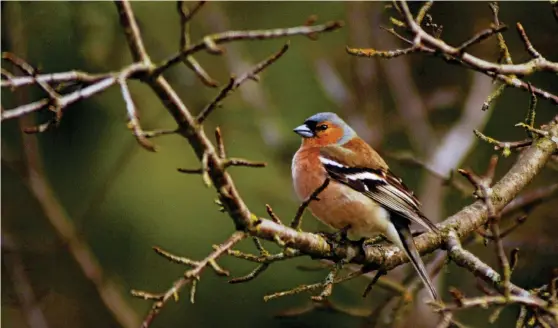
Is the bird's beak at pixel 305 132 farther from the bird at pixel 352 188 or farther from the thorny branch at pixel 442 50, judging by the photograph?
the thorny branch at pixel 442 50

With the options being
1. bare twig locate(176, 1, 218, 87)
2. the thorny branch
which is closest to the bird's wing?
the thorny branch

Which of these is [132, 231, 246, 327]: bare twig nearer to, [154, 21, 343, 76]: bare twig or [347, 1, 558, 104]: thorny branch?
[154, 21, 343, 76]: bare twig

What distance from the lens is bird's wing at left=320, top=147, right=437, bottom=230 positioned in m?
4.39

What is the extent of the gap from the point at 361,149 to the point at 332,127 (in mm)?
284

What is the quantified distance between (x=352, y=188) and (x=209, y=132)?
12.1ft

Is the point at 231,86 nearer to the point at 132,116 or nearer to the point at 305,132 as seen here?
the point at 132,116

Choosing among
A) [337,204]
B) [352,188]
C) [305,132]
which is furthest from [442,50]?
[305,132]

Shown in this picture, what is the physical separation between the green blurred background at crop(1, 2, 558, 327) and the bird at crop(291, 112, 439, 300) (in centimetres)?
171

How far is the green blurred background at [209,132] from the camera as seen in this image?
728 cm

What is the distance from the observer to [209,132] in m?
8.05

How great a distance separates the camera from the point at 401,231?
12.8 feet

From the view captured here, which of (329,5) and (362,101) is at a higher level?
(329,5)

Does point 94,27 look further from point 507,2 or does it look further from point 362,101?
point 507,2

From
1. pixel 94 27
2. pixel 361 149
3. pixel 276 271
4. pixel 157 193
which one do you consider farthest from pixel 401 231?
pixel 157 193
